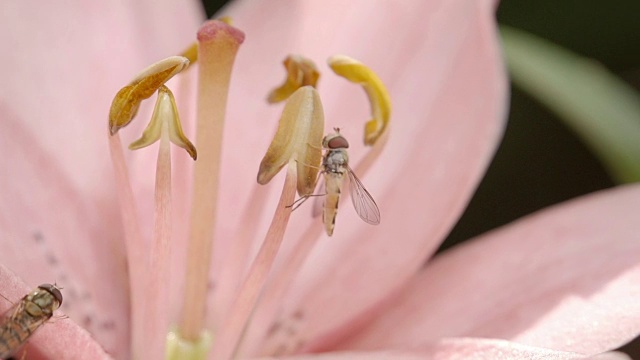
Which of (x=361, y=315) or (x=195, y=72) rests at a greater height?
(x=195, y=72)

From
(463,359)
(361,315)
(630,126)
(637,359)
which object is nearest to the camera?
(463,359)

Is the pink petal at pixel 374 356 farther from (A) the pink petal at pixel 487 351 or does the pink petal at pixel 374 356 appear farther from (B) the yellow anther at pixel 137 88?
(B) the yellow anther at pixel 137 88

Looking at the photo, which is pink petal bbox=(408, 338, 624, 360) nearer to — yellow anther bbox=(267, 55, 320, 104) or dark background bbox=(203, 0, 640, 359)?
yellow anther bbox=(267, 55, 320, 104)

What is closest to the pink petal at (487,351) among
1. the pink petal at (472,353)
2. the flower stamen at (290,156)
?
the pink petal at (472,353)

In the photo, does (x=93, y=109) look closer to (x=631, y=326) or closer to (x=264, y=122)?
(x=264, y=122)

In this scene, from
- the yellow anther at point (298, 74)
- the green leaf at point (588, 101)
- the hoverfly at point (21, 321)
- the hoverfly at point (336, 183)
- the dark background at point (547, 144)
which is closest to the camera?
the hoverfly at point (21, 321)

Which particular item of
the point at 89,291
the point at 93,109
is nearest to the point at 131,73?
the point at 93,109

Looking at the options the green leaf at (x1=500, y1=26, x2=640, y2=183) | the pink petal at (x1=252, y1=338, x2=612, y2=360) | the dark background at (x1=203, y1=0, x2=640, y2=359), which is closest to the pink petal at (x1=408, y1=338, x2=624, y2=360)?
the pink petal at (x1=252, y1=338, x2=612, y2=360)
